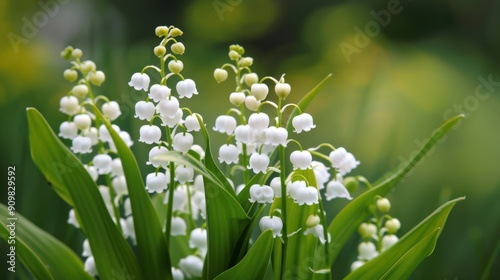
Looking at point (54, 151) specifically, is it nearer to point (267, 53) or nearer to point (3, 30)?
point (3, 30)

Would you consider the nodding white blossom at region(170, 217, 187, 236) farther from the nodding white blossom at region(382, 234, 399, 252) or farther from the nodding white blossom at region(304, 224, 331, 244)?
the nodding white blossom at region(382, 234, 399, 252)

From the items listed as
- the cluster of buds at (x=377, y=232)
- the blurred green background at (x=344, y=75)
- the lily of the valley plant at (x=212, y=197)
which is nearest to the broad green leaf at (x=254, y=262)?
the lily of the valley plant at (x=212, y=197)

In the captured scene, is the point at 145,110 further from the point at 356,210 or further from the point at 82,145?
the point at 356,210

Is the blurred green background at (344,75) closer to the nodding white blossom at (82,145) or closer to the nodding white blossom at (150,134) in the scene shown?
the nodding white blossom at (82,145)

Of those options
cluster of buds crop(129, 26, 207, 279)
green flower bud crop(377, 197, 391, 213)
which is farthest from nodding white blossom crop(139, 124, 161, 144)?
green flower bud crop(377, 197, 391, 213)

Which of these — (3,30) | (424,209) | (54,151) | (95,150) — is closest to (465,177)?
(424,209)

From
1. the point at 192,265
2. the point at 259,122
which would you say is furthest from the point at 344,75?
the point at 259,122
